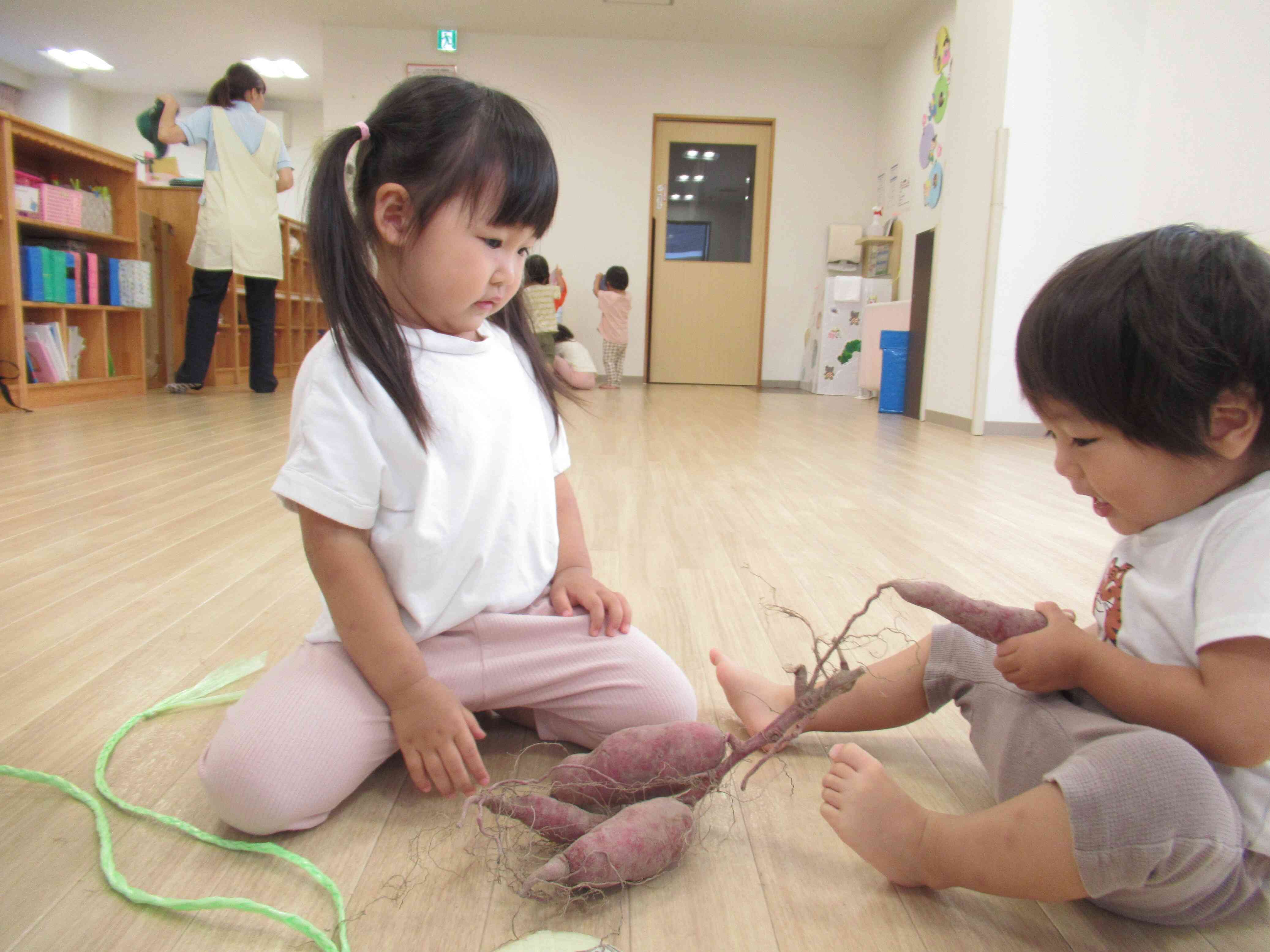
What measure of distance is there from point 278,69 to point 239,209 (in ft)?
13.1

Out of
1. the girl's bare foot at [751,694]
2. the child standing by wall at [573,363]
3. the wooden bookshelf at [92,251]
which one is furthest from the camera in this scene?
the child standing by wall at [573,363]

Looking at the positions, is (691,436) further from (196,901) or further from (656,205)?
(656,205)

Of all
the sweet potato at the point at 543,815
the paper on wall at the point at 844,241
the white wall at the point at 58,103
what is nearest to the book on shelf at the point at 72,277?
the sweet potato at the point at 543,815

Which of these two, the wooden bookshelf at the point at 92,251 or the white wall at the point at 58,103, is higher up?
the white wall at the point at 58,103

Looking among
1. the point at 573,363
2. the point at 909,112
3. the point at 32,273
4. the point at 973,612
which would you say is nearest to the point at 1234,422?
the point at 973,612

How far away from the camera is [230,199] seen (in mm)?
4078

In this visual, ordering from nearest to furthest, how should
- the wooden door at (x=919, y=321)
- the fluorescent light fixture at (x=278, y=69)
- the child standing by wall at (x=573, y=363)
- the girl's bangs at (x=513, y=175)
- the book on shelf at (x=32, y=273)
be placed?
the girl's bangs at (x=513, y=175), the book on shelf at (x=32, y=273), the wooden door at (x=919, y=321), the child standing by wall at (x=573, y=363), the fluorescent light fixture at (x=278, y=69)

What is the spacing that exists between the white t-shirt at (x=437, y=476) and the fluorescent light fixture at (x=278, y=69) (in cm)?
752

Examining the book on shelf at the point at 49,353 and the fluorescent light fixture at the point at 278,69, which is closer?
the book on shelf at the point at 49,353

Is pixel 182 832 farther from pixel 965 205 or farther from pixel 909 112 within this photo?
pixel 909 112

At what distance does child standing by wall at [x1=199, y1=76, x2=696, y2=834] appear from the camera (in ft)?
2.38

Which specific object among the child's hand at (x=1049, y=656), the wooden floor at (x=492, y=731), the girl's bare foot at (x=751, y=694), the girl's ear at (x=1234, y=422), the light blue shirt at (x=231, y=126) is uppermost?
the light blue shirt at (x=231, y=126)

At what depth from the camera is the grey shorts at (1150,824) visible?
1.80ft

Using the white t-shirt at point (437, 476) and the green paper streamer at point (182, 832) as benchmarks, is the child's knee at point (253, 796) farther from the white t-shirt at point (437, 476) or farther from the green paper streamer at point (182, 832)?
the white t-shirt at point (437, 476)
